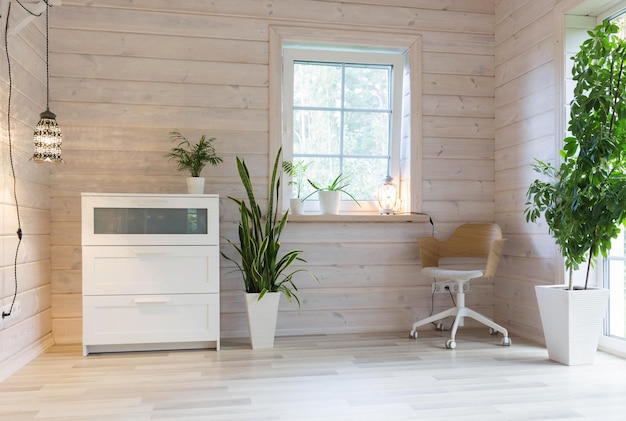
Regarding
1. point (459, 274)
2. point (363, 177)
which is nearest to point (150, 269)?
point (363, 177)

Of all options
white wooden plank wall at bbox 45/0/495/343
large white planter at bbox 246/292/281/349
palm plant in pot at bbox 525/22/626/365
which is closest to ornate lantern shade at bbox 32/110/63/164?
white wooden plank wall at bbox 45/0/495/343

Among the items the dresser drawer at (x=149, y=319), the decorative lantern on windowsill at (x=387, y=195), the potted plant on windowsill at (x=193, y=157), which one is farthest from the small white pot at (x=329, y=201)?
the dresser drawer at (x=149, y=319)

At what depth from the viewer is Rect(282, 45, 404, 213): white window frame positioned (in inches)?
160

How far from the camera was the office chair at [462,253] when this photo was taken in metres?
3.63

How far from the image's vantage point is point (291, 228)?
393cm

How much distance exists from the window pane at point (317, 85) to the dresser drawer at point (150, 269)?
4.46ft

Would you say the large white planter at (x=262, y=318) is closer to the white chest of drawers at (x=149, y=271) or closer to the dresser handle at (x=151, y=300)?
the white chest of drawers at (x=149, y=271)

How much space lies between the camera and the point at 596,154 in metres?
2.87

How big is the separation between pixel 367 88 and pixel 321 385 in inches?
91.5

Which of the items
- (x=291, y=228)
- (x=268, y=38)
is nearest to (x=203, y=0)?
(x=268, y=38)

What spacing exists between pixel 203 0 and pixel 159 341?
2.22 m

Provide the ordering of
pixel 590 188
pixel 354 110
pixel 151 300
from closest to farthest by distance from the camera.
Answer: pixel 590 188 → pixel 151 300 → pixel 354 110

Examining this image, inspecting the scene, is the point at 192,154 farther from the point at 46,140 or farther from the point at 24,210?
the point at 24,210

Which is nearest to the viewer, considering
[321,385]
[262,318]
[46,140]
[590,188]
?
[321,385]
